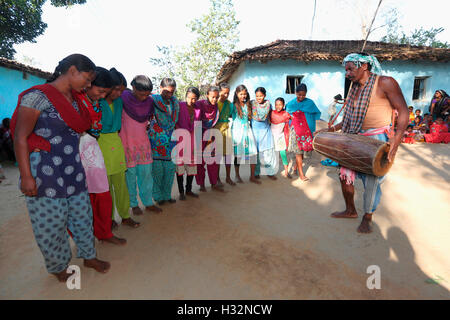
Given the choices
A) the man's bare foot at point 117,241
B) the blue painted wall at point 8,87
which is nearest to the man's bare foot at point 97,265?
the man's bare foot at point 117,241

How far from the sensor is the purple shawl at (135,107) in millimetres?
2939

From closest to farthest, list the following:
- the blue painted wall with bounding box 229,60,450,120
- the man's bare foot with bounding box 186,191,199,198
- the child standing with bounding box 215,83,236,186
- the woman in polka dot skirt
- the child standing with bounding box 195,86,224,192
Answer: the woman in polka dot skirt, the child standing with bounding box 195,86,224,192, the man's bare foot with bounding box 186,191,199,198, the child standing with bounding box 215,83,236,186, the blue painted wall with bounding box 229,60,450,120

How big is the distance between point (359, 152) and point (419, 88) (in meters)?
13.0

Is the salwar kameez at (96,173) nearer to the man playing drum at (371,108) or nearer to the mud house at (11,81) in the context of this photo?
the man playing drum at (371,108)

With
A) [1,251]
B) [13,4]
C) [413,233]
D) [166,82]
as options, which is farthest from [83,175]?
[13,4]

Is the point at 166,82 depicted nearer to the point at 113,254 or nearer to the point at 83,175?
the point at 83,175

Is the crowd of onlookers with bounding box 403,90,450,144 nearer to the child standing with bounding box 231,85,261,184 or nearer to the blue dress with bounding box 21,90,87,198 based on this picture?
the child standing with bounding box 231,85,261,184

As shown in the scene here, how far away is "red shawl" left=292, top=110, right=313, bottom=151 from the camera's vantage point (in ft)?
16.1

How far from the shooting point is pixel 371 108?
276cm

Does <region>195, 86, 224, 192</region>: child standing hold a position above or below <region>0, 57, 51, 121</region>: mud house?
below

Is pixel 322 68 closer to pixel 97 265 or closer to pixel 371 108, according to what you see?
pixel 371 108

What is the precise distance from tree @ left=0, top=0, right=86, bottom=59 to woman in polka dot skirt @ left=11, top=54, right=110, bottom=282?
689 inches

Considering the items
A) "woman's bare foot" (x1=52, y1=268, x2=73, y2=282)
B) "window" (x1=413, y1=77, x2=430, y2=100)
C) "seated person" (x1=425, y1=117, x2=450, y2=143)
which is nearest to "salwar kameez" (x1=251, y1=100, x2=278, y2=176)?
"woman's bare foot" (x1=52, y1=268, x2=73, y2=282)
